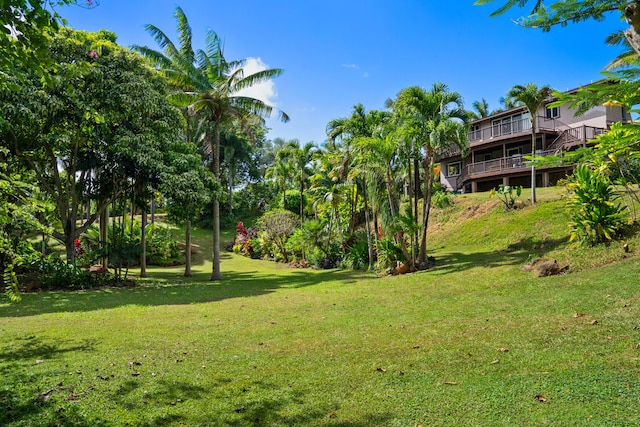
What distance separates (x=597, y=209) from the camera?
1155cm

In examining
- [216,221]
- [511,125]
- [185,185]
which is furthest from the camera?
[511,125]

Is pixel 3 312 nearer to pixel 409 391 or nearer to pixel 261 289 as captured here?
pixel 261 289

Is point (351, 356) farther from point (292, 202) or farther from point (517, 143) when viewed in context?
point (292, 202)

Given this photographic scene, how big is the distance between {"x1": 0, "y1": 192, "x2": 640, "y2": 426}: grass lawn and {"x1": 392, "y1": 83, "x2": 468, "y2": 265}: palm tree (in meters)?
5.32

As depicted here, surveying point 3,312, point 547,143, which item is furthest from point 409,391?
point 547,143

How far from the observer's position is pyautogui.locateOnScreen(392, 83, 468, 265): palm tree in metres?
14.9

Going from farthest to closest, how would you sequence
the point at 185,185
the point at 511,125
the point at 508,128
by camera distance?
the point at 508,128 < the point at 511,125 < the point at 185,185

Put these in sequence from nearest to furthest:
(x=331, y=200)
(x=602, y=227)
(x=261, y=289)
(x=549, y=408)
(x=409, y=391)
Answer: (x=549, y=408), (x=409, y=391), (x=602, y=227), (x=261, y=289), (x=331, y=200)

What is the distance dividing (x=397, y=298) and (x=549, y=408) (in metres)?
7.01

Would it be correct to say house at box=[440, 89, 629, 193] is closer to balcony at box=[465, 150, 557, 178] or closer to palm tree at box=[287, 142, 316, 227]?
balcony at box=[465, 150, 557, 178]

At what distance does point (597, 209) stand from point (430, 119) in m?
6.50

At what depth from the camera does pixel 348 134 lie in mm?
20219

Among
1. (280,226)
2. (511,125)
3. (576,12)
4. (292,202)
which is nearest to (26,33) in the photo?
(576,12)

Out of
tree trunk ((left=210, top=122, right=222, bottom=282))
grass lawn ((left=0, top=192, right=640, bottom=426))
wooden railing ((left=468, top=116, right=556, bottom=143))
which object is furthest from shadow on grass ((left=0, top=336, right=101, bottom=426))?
wooden railing ((left=468, top=116, right=556, bottom=143))
